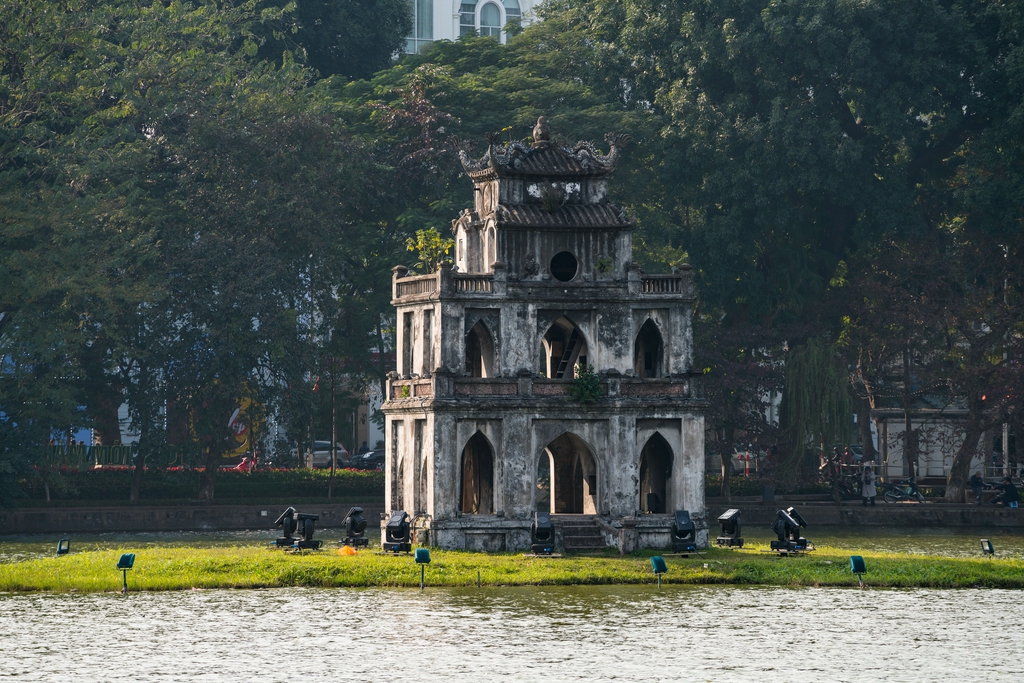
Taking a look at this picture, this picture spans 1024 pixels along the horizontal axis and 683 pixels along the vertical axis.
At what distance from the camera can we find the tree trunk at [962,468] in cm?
7176

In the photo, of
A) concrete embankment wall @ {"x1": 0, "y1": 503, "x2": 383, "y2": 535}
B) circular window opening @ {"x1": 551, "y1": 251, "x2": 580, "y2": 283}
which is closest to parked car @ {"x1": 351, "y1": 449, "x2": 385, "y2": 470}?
concrete embankment wall @ {"x1": 0, "y1": 503, "x2": 383, "y2": 535}

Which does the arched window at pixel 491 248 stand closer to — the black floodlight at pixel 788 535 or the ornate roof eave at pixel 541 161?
the ornate roof eave at pixel 541 161

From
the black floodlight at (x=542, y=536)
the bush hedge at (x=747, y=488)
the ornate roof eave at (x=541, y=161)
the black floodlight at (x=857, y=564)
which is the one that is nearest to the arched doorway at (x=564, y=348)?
the ornate roof eave at (x=541, y=161)

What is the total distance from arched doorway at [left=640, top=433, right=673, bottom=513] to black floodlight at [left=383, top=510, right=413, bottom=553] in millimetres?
8365

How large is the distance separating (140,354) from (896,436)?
3423 centimetres

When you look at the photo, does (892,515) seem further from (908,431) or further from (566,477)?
(566,477)

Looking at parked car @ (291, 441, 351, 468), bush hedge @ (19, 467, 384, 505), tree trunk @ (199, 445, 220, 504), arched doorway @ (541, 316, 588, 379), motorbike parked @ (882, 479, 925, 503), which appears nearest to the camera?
arched doorway @ (541, 316, 588, 379)

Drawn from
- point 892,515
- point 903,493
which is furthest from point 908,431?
point 892,515

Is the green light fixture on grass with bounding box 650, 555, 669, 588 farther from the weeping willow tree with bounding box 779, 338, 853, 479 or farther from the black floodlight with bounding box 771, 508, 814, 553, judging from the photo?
the weeping willow tree with bounding box 779, 338, 853, 479

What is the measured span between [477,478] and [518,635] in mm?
19428

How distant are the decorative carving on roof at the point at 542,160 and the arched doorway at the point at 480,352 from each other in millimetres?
4958

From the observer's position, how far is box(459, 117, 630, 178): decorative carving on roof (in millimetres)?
52438

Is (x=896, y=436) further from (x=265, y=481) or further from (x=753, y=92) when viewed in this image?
(x=265, y=481)

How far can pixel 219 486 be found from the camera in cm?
7231
